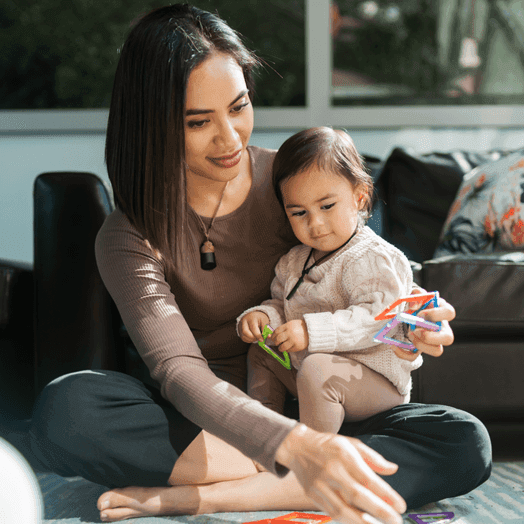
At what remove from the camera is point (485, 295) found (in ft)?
4.17

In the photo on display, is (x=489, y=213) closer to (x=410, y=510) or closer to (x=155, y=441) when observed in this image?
(x=410, y=510)

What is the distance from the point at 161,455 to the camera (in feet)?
3.38

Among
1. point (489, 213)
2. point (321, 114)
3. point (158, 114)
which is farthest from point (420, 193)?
point (158, 114)

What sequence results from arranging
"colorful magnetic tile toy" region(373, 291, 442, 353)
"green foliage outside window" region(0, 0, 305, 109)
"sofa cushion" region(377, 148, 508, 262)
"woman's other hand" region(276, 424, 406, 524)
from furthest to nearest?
1. "green foliage outside window" region(0, 0, 305, 109)
2. "sofa cushion" region(377, 148, 508, 262)
3. "colorful magnetic tile toy" region(373, 291, 442, 353)
4. "woman's other hand" region(276, 424, 406, 524)

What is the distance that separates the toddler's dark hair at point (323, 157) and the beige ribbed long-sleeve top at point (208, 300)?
15cm

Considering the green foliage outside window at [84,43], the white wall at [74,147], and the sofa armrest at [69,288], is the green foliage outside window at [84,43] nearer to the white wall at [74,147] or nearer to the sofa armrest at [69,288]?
the white wall at [74,147]

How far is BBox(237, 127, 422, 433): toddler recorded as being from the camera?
1.02 m

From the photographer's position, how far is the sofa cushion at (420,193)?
1863mm

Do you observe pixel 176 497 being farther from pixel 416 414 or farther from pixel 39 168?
pixel 39 168

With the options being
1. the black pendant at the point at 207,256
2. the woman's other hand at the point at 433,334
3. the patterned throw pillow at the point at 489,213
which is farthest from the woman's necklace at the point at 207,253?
the patterned throw pillow at the point at 489,213

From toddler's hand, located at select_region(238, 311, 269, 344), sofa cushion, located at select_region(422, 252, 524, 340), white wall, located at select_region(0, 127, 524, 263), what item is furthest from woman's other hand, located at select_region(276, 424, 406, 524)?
white wall, located at select_region(0, 127, 524, 263)

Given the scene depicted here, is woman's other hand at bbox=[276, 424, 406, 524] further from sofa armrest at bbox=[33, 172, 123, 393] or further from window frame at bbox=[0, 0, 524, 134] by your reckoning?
window frame at bbox=[0, 0, 524, 134]

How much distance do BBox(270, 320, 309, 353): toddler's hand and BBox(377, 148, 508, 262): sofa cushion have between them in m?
0.91

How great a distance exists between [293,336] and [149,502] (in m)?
0.40
